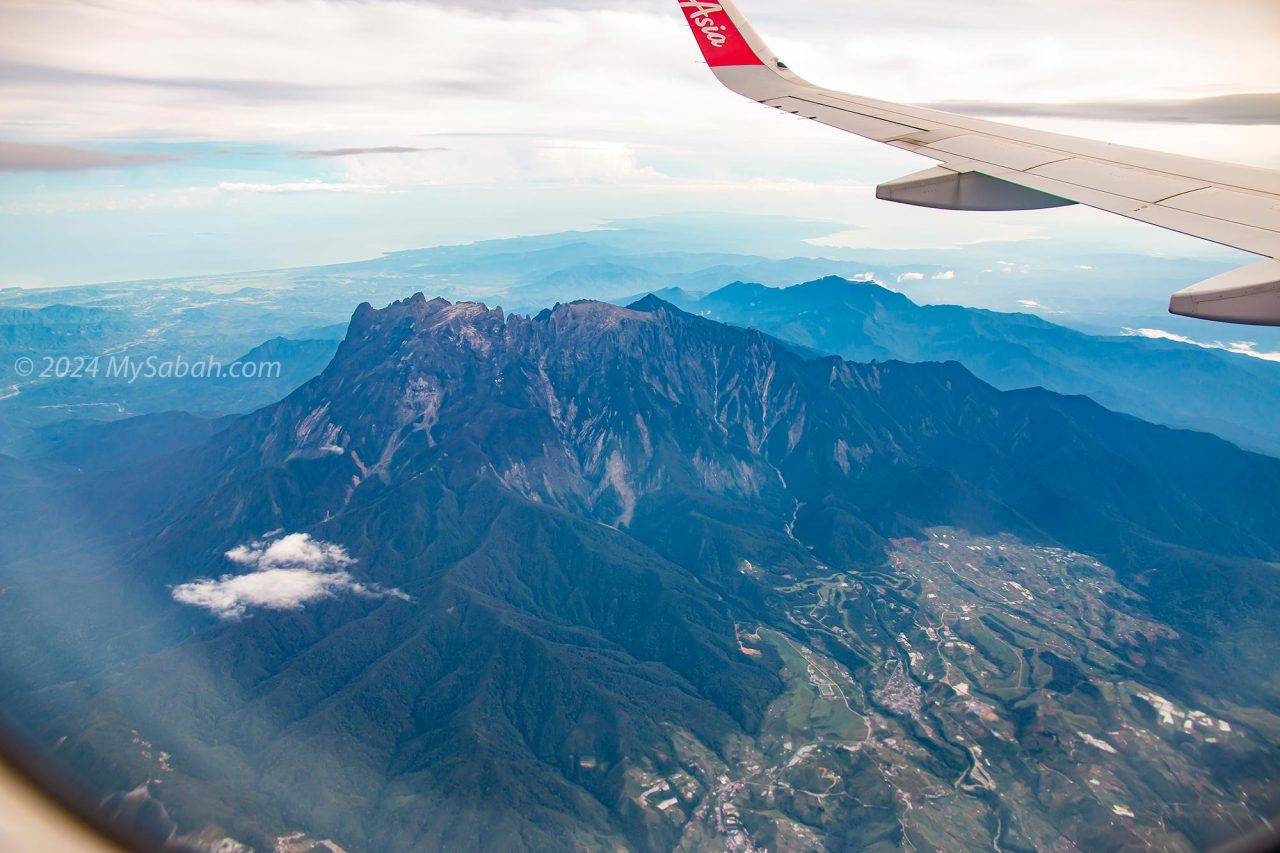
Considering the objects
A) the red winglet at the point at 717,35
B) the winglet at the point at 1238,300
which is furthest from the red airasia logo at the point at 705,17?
the winglet at the point at 1238,300

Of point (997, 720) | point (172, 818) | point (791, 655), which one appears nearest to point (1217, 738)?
point (997, 720)

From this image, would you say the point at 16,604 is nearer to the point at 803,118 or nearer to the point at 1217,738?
the point at 803,118

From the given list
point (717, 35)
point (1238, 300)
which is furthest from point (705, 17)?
point (1238, 300)

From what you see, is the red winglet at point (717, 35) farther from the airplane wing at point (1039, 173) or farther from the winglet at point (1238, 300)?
the winglet at point (1238, 300)

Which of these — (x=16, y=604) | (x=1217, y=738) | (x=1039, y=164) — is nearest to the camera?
(x=16, y=604)

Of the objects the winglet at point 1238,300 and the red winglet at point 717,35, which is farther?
the red winglet at point 717,35

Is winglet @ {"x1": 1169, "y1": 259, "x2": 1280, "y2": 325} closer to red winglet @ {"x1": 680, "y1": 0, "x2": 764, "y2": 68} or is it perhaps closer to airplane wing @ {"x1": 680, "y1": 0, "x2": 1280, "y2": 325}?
airplane wing @ {"x1": 680, "y1": 0, "x2": 1280, "y2": 325}

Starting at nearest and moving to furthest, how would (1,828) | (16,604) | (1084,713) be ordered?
(1,828) → (16,604) → (1084,713)
